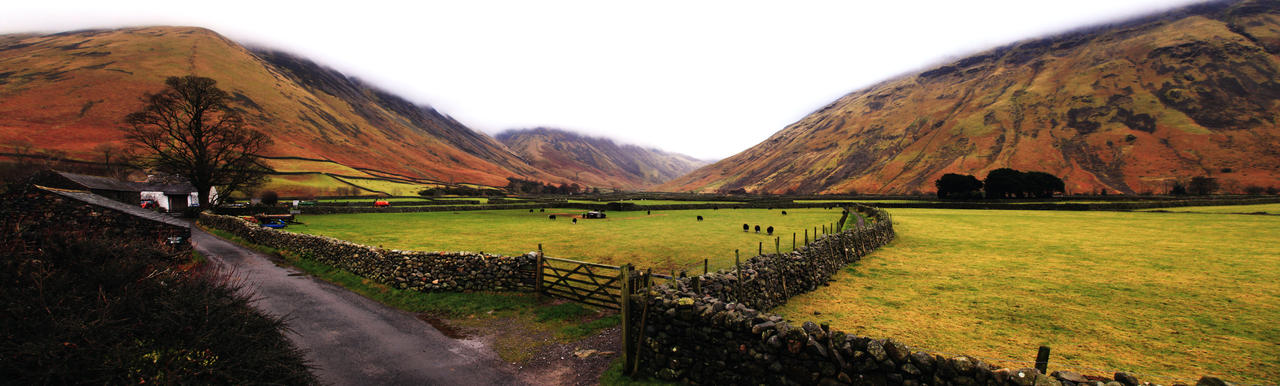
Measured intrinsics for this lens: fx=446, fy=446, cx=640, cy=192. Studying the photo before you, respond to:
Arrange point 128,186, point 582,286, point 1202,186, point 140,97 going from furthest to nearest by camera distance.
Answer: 1. point 140,97
2. point 1202,186
3. point 128,186
4. point 582,286

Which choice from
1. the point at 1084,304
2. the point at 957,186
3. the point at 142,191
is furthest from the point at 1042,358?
the point at 957,186

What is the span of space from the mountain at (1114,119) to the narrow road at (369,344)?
15492cm

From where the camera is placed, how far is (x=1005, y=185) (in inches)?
3076

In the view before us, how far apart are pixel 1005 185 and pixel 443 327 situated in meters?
95.8

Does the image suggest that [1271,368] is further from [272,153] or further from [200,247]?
[272,153]

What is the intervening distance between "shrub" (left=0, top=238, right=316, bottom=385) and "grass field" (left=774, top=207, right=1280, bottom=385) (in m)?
11.6

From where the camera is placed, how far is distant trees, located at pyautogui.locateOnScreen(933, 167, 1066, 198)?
78000 mm

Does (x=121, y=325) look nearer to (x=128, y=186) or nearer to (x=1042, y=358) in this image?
(x=1042, y=358)

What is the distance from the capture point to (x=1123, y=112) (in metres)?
140

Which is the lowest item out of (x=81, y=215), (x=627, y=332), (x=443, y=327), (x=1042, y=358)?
(x=443, y=327)

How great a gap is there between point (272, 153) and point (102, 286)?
6096 inches

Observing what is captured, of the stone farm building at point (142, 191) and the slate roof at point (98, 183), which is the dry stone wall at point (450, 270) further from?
the slate roof at point (98, 183)

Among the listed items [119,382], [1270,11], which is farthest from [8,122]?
[1270,11]

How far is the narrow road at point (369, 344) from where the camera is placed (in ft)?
29.6
